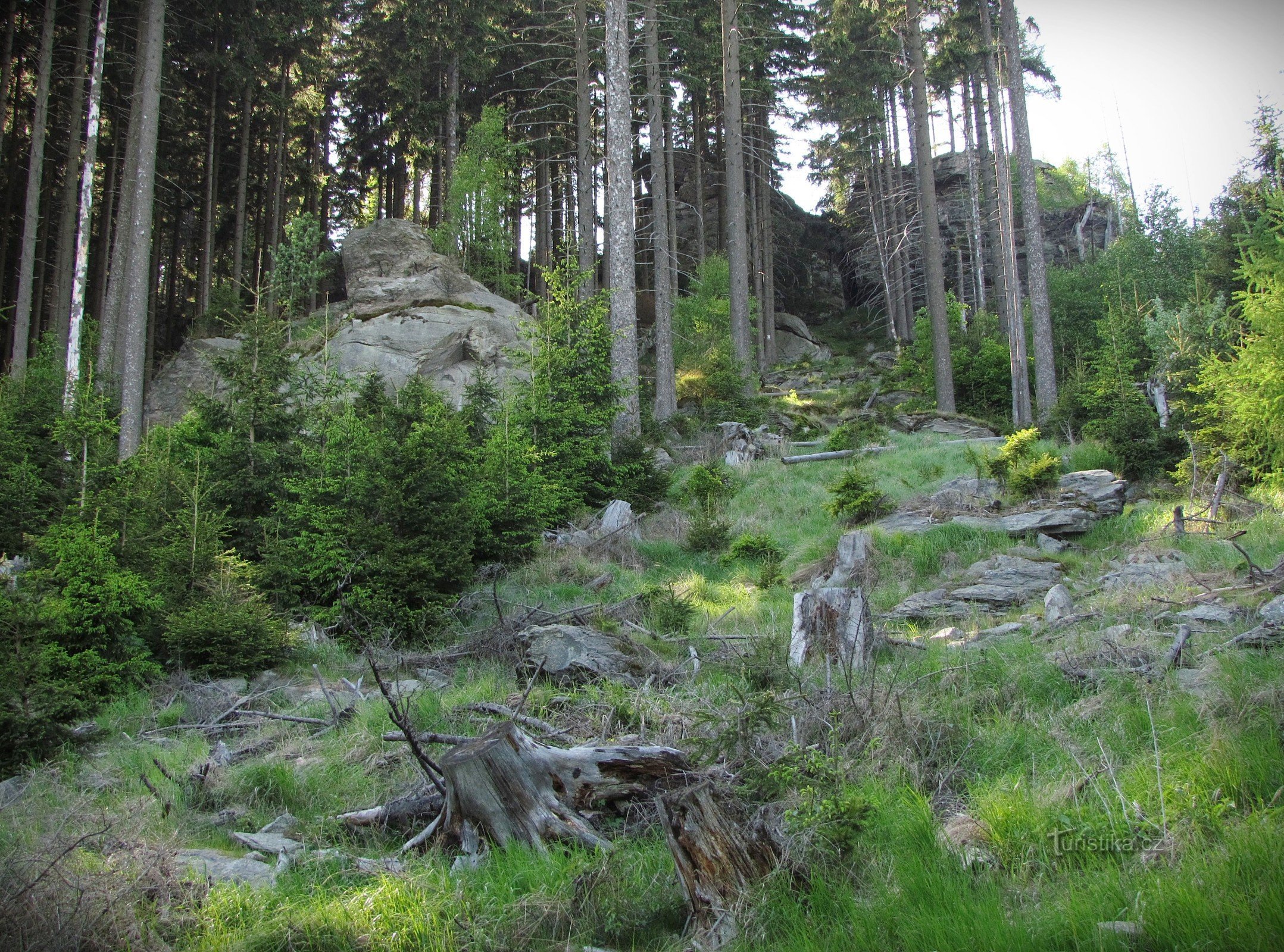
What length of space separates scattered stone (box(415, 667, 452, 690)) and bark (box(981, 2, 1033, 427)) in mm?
17793

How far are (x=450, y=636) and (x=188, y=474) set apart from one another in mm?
3641

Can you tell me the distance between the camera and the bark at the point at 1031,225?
73.8 feet

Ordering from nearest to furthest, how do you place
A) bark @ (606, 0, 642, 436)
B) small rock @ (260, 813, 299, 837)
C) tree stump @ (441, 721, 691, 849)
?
tree stump @ (441, 721, 691, 849) → small rock @ (260, 813, 299, 837) → bark @ (606, 0, 642, 436)

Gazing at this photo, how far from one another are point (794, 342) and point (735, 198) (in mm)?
16080

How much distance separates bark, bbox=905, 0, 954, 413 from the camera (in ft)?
79.3

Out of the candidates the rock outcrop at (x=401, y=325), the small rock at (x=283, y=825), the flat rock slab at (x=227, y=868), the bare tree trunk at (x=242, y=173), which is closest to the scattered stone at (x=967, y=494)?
the small rock at (x=283, y=825)

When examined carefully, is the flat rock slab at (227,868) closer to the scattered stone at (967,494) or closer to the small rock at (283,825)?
the small rock at (283,825)

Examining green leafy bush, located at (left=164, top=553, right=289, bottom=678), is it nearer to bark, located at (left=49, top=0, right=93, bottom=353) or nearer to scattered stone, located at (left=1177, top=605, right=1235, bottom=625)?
scattered stone, located at (left=1177, top=605, right=1235, bottom=625)

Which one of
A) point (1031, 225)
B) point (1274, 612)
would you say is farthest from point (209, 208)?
point (1274, 612)

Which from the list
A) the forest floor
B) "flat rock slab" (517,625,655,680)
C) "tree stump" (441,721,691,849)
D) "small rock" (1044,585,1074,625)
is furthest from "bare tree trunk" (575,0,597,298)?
"tree stump" (441,721,691,849)

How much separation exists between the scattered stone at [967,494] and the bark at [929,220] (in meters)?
12.0

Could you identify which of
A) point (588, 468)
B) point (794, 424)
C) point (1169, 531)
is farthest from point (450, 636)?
point (794, 424)

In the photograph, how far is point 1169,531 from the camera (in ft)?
29.2

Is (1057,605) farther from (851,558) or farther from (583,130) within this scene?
(583,130)
